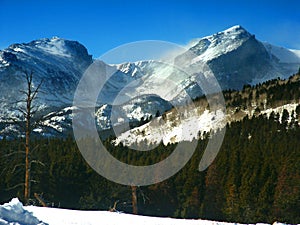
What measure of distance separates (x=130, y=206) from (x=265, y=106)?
9957cm

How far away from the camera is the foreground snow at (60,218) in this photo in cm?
1633

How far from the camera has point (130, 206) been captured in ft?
320

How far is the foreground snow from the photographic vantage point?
1633 cm

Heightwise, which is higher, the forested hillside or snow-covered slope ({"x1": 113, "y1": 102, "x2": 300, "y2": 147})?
snow-covered slope ({"x1": 113, "y1": 102, "x2": 300, "y2": 147})

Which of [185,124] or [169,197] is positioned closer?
[169,197]

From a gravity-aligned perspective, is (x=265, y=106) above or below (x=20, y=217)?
above

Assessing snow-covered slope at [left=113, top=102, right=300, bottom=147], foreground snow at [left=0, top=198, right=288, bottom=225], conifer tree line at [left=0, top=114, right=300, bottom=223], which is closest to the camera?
foreground snow at [left=0, top=198, right=288, bottom=225]

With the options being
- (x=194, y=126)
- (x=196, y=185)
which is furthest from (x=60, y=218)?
(x=194, y=126)

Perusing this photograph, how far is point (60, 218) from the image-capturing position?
775 inches

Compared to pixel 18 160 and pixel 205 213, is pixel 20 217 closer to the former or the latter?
pixel 205 213

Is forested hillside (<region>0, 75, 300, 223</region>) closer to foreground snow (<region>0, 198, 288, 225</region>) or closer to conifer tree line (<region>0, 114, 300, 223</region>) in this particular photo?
conifer tree line (<region>0, 114, 300, 223</region>)

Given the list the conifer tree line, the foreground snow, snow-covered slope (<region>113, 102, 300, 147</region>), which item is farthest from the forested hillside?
the foreground snow

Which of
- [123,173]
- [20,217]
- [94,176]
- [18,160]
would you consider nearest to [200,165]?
[123,173]

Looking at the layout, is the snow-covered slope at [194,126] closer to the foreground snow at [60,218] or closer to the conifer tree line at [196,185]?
the conifer tree line at [196,185]
